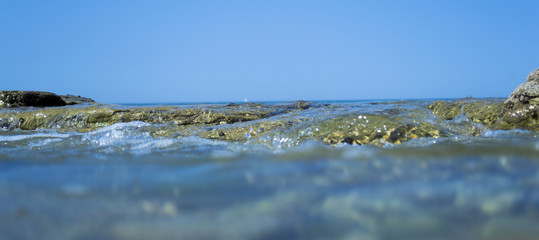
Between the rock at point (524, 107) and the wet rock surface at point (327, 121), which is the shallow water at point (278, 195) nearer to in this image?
the wet rock surface at point (327, 121)

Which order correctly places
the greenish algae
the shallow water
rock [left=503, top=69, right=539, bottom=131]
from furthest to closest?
rock [left=503, top=69, right=539, bottom=131]
the greenish algae
the shallow water

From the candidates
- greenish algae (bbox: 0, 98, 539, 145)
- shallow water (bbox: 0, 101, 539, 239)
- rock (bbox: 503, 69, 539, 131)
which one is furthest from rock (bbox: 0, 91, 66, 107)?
rock (bbox: 503, 69, 539, 131)

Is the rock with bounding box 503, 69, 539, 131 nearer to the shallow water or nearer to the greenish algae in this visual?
the greenish algae

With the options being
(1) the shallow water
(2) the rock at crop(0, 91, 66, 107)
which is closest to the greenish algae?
(1) the shallow water

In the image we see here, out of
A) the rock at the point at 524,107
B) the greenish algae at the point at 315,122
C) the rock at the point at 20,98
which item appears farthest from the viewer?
the rock at the point at 20,98

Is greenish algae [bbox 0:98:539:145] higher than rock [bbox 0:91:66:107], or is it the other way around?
rock [bbox 0:91:66:107]

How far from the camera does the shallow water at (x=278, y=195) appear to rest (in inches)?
47.7

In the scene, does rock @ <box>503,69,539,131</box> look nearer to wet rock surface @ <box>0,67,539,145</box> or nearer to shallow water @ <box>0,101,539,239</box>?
wet rock surface @ <box>0,67,539,145</box>

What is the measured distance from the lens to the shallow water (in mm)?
1212

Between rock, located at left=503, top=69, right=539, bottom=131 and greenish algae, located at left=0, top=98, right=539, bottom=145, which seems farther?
rock, located at left=503, top=69, right=539, bottom=131

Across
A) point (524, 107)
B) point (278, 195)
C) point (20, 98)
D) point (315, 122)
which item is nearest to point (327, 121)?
point (315, 122)

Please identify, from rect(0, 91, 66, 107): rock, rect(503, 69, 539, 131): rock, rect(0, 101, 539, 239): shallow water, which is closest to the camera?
rect(0, 101, 539, 239): shallow water

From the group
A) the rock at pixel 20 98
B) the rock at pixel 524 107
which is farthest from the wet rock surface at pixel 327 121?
the rock at pixel 20 98

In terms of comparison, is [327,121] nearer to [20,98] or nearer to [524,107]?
[524,107]
